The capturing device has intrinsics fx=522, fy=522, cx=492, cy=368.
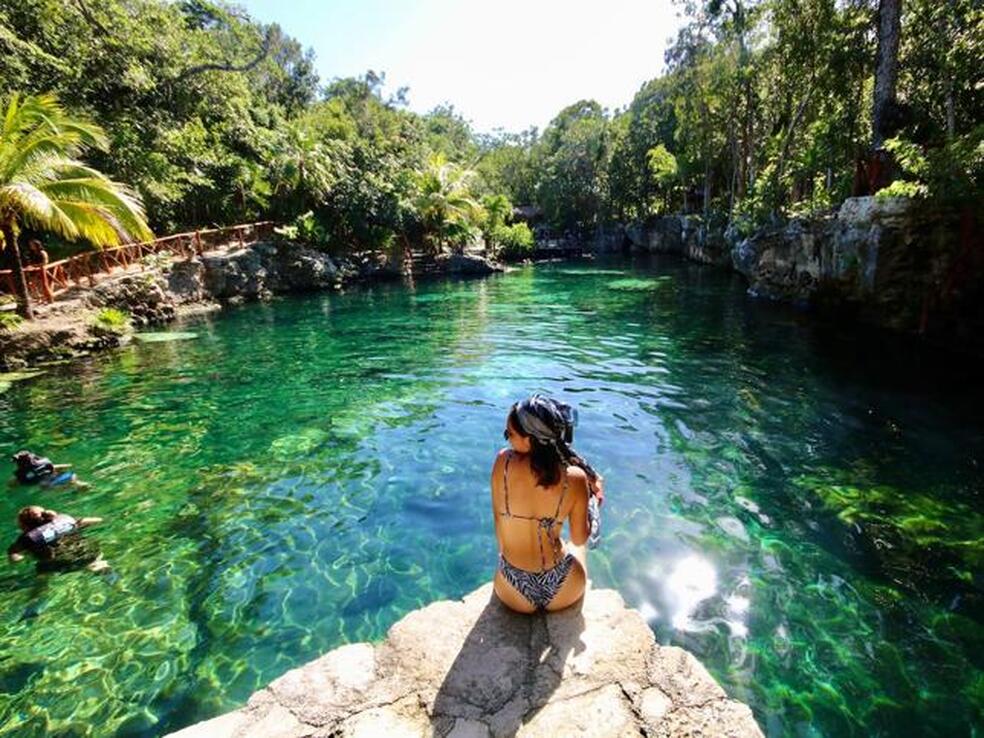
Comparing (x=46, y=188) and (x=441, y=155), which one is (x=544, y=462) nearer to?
(x=46, y=188)

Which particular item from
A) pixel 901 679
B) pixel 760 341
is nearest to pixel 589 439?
pixel 901 679

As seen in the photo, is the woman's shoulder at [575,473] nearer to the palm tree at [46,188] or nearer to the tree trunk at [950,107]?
the palm tree at [46,188]

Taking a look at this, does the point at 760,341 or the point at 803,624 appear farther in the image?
the point at 760,341

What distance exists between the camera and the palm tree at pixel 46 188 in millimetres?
13516

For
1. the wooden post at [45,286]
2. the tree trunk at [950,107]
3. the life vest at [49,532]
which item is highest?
the tree trunk at [950,107]

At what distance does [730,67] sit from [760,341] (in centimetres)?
2484

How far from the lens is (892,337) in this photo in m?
15.0

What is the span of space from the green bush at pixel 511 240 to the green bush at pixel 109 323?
31971 mm

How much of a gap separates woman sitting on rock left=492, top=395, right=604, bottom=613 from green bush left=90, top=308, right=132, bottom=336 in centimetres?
1805

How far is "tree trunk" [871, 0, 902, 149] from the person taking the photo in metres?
16.8

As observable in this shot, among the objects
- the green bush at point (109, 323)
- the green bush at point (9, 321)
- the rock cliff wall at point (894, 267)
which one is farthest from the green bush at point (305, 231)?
the rock cliff wall at point (894, 267)

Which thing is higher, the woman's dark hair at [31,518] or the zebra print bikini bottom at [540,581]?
the zebra print bikini bottom at [540,581]

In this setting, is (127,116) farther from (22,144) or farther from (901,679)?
(901,679)

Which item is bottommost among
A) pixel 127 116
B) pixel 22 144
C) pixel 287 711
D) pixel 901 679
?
pixel 901 679
